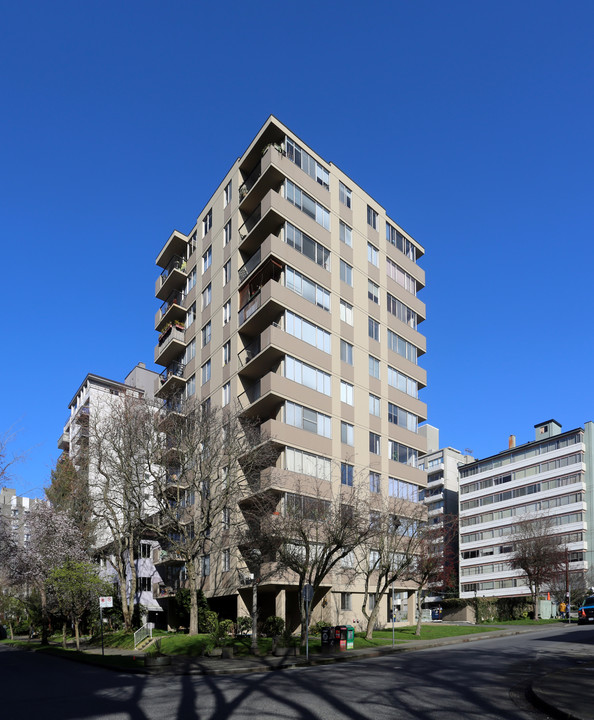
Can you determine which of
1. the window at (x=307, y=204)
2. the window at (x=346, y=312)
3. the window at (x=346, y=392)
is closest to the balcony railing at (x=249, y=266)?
the window at (x=307, y=204)

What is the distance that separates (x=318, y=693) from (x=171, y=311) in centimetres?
4905

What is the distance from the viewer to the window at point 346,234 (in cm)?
5100

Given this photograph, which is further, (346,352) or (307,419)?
(346,352)

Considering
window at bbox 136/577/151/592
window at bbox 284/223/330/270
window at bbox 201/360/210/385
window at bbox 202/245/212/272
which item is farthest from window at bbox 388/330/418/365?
window at bbox 136/577/151/592

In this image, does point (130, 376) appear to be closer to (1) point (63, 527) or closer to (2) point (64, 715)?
(1) point (63, 527)

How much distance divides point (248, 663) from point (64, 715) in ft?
46.8

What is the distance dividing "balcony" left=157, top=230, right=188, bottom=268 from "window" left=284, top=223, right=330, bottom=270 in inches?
712

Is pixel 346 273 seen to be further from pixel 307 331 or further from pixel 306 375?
pixel 306 375

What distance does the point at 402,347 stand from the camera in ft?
180

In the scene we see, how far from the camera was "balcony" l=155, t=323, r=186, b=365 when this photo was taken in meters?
59.3

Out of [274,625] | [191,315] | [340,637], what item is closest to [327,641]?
[340,637]

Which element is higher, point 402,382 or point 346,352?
point 346,352

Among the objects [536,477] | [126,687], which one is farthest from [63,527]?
[536,477]

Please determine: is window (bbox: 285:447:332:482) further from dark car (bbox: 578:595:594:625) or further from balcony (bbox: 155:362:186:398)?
dark car (bbox: 578:595:594:625)
